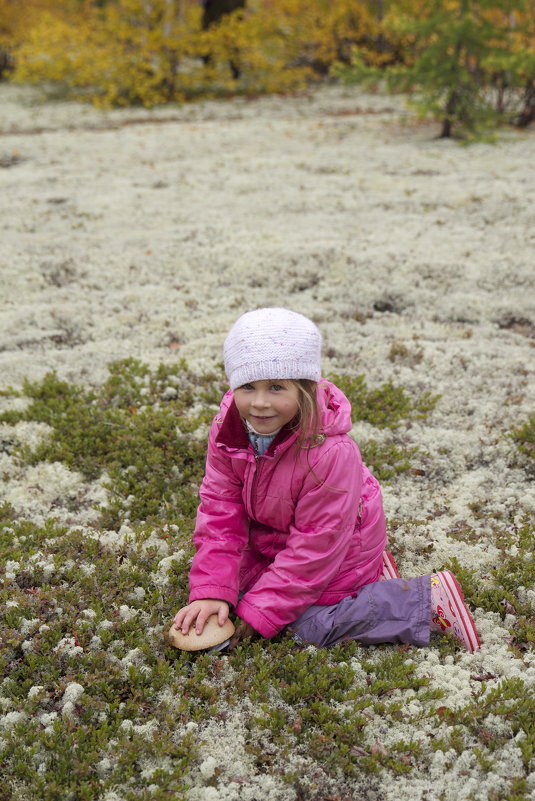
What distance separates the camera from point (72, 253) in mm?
11258

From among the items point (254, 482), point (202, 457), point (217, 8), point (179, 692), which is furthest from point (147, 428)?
point (217, 8)

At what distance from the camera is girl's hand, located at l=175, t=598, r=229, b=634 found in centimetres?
428

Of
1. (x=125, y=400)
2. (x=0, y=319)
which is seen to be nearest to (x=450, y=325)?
(x=125, y=400)

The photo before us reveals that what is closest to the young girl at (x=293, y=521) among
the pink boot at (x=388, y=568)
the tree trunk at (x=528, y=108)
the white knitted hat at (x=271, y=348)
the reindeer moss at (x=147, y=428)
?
the white knitted hat at (x=271, y=348)

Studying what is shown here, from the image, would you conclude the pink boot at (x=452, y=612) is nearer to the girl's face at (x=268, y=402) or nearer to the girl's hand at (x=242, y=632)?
the girl's hand at (x=242, y=632)

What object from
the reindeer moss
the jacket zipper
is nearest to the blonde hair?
the jacket zipper

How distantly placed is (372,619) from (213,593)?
3.55ft

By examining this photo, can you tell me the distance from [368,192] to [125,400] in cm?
911

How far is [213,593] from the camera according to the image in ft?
14.2

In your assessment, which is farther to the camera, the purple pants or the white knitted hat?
the purple pants

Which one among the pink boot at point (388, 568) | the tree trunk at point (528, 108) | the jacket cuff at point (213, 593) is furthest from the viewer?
the tree trunk at point (528, 108)

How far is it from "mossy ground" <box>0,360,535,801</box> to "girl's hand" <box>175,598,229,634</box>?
20cm

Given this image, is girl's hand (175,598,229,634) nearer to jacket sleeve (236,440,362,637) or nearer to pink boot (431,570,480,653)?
jacket sleeve (236,440,362,637)

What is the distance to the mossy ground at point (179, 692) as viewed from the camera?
11.9 ft
